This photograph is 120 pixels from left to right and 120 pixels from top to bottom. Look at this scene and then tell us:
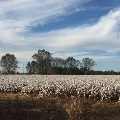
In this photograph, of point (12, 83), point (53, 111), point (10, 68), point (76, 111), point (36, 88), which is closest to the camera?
point (76, 111)

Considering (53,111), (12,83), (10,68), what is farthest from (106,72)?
(53,111)

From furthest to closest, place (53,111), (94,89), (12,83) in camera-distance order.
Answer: (12,83)
(94,89)
(53,111)

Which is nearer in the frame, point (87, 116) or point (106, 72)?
point (87, 116)

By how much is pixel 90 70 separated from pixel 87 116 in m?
76.6

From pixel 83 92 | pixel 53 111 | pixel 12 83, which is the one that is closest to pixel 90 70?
pixel 12 83

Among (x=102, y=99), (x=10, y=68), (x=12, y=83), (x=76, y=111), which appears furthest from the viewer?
(x=10, y=68)

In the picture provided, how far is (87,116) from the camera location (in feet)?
43.4

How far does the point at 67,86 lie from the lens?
82.1 feet

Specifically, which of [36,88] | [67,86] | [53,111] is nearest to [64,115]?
[53,111]

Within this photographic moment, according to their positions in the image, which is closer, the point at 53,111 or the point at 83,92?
the point at 53,111

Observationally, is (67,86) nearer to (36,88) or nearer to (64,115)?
(36,88)

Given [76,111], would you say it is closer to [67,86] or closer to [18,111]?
[18,111]

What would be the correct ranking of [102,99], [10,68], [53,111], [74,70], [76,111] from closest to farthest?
[76,111], [53,111], [102,99], [74,70], [10,68]

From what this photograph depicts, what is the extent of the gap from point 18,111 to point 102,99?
895cm
